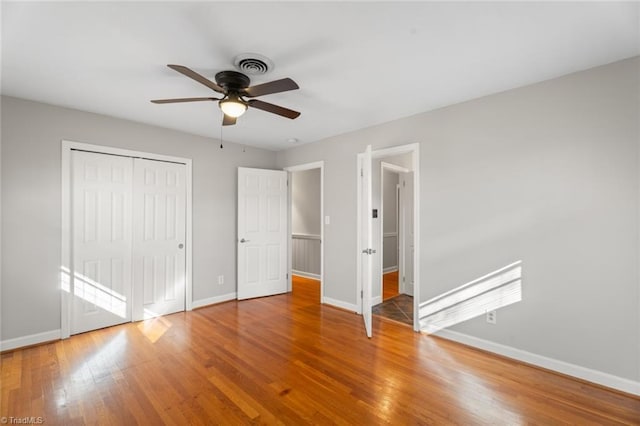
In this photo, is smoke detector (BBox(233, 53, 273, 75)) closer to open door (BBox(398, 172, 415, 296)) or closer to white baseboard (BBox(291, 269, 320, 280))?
open door (BBox(398, 172, 415, 296))

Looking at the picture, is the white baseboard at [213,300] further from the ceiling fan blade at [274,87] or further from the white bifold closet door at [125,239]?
the ceiling fan blade at [274,87]

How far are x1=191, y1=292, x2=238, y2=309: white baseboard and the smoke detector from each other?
3.24 m

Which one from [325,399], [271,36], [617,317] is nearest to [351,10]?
[271,36]

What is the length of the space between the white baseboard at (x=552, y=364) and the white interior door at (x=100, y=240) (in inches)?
152

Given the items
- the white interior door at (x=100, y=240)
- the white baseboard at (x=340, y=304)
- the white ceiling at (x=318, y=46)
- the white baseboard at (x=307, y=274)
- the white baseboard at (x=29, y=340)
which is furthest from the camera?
the white baseboard at (x=307, y=274)

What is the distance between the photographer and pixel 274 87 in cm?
200

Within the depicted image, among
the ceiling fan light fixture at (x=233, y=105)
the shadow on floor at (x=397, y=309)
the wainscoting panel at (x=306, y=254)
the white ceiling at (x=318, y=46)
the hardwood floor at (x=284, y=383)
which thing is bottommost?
the shadow on floor at (x=397, y=309)

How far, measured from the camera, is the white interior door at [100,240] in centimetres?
314

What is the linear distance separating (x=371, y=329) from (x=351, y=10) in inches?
118

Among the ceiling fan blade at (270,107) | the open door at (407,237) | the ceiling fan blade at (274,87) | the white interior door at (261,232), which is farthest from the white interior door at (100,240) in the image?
the open door at (407,237)

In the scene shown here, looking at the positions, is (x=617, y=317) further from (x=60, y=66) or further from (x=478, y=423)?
(x=60, y=66)

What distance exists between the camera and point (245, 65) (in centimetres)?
216

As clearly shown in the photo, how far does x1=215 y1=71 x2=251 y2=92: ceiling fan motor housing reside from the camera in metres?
2.24

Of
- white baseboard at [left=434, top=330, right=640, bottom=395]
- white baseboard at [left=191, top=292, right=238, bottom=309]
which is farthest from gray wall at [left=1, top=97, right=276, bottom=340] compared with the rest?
white baseboard at [left=434, top=330, right=640, bottom=395]
